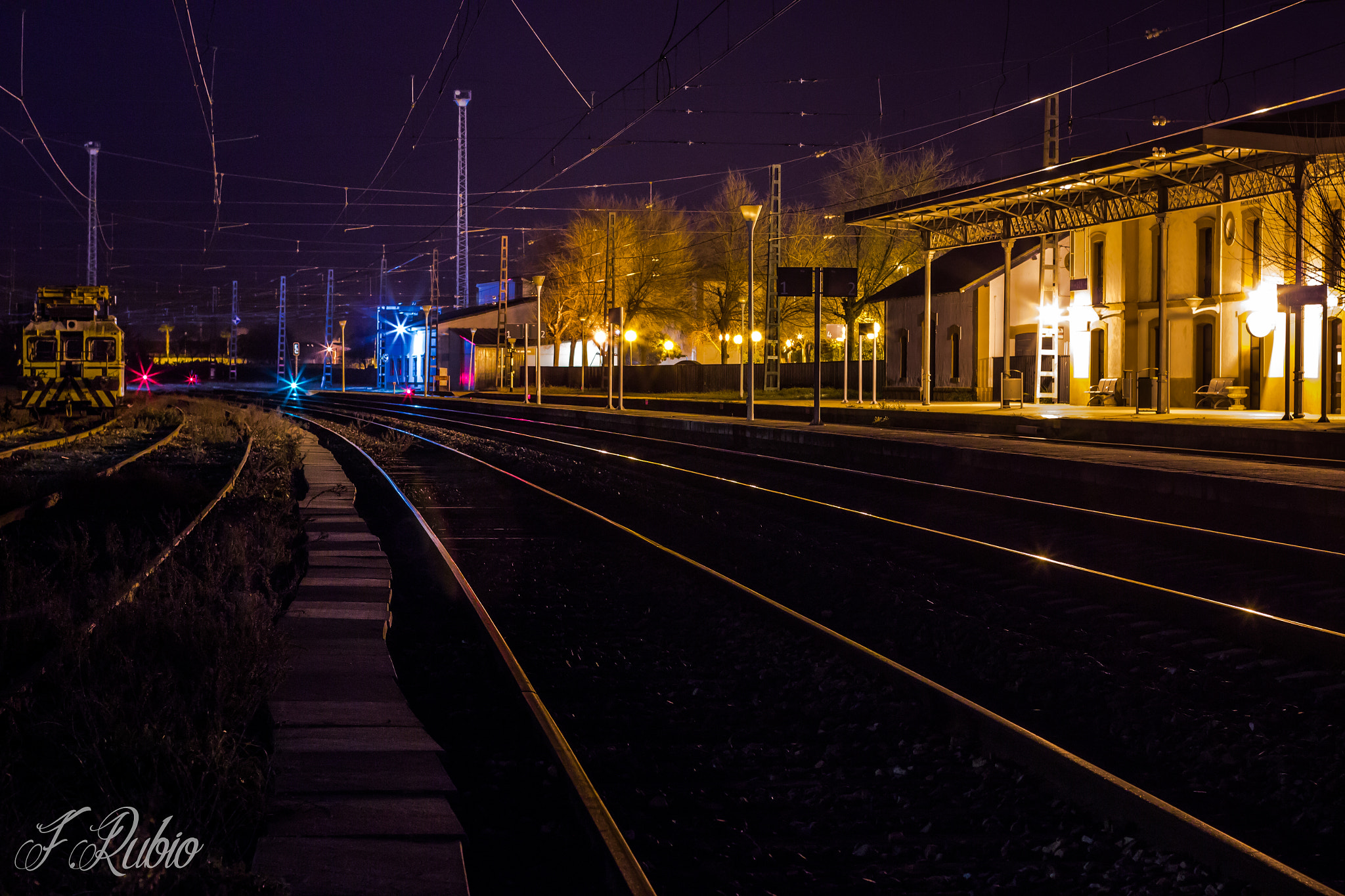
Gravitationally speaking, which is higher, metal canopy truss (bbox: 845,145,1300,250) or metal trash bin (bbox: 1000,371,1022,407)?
metal canopy truss (bbox: 845,145,1300,250)

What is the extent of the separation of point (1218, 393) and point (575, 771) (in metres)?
30.4

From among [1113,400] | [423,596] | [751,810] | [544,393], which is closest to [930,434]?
[1113,400]

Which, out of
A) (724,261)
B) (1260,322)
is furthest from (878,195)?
(1260,322)

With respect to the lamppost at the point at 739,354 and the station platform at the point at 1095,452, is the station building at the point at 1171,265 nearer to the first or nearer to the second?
the station platform at the point at 1095,452

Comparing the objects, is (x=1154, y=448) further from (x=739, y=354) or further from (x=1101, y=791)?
(x=739, y=354)

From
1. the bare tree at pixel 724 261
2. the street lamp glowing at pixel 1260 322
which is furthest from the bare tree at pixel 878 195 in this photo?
the street lamp glowing at pixel 1260 322

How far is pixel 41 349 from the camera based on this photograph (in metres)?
32.2

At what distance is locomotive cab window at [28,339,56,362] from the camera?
105ft

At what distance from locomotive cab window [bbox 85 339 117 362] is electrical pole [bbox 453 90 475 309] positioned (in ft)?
111

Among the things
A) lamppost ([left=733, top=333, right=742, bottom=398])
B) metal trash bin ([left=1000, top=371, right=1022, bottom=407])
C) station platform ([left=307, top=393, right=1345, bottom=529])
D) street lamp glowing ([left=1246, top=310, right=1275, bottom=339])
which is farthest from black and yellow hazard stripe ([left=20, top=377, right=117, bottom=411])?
street lamp glowing ([left=1246, top=310, right=1275, bottom=339])

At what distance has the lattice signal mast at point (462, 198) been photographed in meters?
67.9

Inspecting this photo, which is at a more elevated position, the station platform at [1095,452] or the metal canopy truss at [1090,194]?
the metal canopy truss at [1090,194]

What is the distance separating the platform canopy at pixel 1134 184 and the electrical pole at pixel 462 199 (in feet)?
119

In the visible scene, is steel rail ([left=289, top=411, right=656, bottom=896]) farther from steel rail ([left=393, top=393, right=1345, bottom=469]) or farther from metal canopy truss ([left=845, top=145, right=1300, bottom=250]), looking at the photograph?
metal canopy truss ([left=845, top=145, right=1300, bottom=250])
